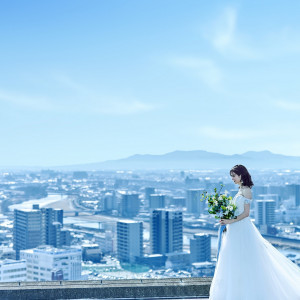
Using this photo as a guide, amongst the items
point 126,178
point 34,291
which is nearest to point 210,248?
point 34,291

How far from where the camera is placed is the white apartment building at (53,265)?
1117 inches

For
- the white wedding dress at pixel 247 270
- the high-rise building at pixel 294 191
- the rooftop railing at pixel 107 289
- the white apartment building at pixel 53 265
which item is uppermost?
the white wedding dress at pixel 247 270

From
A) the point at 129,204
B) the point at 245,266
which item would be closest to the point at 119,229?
the point at 129,204

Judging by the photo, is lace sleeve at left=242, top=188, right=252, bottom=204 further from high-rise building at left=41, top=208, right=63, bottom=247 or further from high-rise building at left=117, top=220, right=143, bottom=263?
high-rise building at left=41, top=208, right=63, bottom=247

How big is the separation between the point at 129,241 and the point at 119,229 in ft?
8.04

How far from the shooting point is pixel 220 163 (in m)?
91.8

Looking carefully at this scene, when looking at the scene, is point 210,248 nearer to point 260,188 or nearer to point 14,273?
point 14,273

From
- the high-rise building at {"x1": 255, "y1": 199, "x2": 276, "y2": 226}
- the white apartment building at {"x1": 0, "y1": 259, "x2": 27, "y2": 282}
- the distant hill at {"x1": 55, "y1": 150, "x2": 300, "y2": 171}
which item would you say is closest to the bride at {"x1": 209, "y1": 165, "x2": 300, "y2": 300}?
the white apartment building at {"x1": 0, "y1": 259, "x2": 27, "y2": 282}

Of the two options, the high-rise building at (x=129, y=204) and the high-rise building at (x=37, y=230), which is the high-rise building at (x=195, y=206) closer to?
the high-rise building at (x=129, y=204)

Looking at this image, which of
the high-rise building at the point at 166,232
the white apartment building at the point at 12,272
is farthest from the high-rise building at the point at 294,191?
the white apartment building at the point at 12,272

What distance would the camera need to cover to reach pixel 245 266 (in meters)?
2.12

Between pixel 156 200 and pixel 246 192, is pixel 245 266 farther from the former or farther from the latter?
pixel 156 200

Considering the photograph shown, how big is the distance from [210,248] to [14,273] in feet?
46.5

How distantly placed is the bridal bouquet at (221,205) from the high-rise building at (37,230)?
39.4 metres
